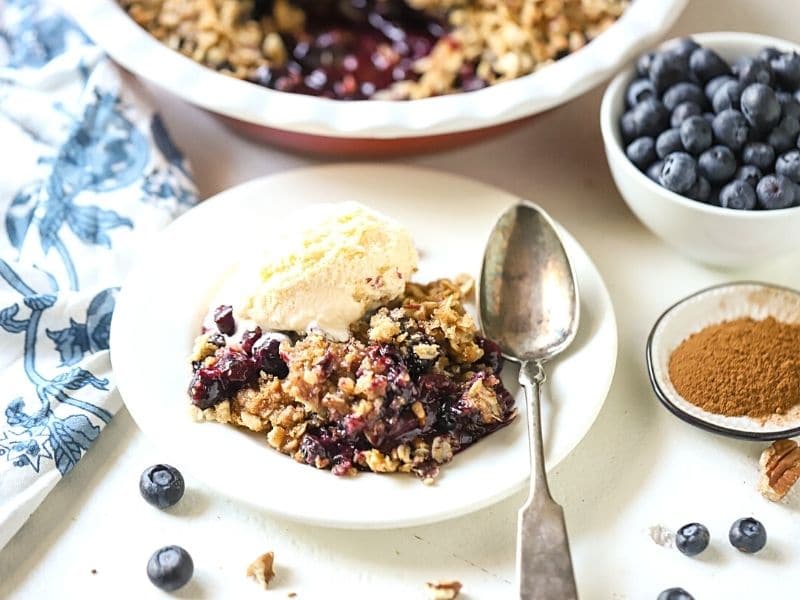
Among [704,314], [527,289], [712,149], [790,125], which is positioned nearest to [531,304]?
[527,289]

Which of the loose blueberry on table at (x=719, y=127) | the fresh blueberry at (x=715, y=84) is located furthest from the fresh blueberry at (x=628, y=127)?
the fresh blueberry at (x=715, y=84)

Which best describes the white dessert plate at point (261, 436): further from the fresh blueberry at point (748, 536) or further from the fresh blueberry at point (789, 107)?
the fresh blueberry at point (789, 107)

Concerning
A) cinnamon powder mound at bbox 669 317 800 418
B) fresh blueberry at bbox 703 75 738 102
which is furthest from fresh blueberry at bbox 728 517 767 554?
fresh blueberry at bbox 703 75 738 102

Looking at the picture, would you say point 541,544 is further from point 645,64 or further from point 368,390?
point 645,64

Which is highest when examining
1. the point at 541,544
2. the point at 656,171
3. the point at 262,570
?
the point at 656,171

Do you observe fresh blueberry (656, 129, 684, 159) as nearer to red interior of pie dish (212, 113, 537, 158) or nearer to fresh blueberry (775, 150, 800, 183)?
fresh blueberry (775, 150, 800, 183)

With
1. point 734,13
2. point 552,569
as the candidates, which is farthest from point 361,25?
point 552,569
